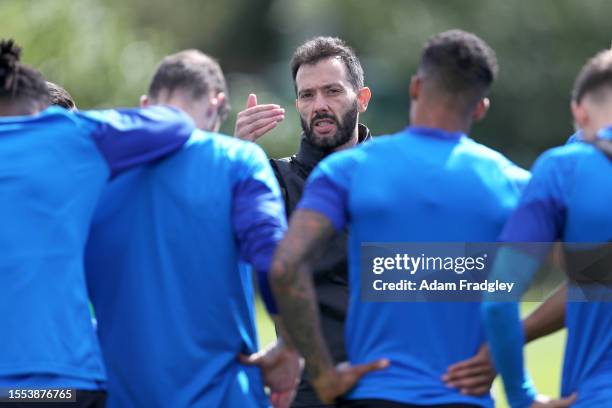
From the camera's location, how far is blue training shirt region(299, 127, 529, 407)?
5246 mm

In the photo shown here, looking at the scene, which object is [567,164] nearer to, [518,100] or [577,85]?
[577,85]

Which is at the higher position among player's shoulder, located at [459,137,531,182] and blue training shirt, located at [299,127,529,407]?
player's shoulder, located at [459,137,531,182]

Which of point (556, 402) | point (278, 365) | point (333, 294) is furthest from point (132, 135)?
point (556, 402)

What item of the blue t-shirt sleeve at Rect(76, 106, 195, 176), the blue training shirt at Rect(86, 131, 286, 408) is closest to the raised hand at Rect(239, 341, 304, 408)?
the blue training shirt at Rect(86, 131, 286, 408)

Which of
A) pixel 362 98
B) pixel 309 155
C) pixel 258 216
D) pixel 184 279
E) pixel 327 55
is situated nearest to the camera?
pixel 258 216

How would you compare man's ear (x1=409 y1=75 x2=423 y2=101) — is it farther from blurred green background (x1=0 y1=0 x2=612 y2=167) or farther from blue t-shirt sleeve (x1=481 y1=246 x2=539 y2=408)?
blurred green background (x1=0 y1=0 x2=612 y2=167)

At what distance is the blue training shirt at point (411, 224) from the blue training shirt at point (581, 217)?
0.19m

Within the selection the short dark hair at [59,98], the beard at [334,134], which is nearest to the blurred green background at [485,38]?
the short dark hair at [59,98]

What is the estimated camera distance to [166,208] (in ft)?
18.9

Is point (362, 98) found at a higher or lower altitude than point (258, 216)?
higher

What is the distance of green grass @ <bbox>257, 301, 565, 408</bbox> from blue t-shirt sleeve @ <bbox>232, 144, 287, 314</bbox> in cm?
827

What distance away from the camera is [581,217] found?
521 centimetres

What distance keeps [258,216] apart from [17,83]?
1.21m

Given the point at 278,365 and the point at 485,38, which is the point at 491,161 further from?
the point at 485,38
